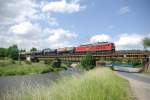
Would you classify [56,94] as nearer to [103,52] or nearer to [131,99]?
[131,99]

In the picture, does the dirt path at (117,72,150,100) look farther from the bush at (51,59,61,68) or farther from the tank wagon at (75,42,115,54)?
the bush at (51,59,61,68)

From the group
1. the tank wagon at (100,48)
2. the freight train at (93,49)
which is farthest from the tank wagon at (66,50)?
the tank wagon at (100,48)

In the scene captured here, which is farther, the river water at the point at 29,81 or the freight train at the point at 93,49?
the freight train at the point at 93,49

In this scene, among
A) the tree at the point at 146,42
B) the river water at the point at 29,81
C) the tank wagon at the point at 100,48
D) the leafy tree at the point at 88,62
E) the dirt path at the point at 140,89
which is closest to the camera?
the dirt path at the point at 140,89

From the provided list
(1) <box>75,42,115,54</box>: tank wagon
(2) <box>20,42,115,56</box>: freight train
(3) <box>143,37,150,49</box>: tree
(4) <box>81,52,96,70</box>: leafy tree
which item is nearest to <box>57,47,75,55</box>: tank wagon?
(2) <box>20,42,115,56</box>: freight train

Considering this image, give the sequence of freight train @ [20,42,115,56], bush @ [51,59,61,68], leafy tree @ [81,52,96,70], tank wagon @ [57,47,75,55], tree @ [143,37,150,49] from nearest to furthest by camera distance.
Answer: leafy tree @ [81,52,96,70] < freight train @ [20,42,115,56] < tree @ [143,37,150,49] < tank wagon @ [57,47,75,55] < bush @ [51,59,61,68]

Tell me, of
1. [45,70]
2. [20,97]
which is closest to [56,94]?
[20,97]

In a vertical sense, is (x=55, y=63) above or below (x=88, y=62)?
below

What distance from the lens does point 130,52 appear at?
56500 millimetres

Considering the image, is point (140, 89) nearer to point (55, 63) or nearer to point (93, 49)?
point (93, 49)

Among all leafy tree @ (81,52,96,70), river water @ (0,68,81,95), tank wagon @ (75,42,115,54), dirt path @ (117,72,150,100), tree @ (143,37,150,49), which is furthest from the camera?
tree @ (143,37,150,49)

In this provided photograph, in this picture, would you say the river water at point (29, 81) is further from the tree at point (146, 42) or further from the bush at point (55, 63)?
the bush at point (55, 63)

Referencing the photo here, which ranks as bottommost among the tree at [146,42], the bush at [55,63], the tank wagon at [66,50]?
the bush at [55,63]

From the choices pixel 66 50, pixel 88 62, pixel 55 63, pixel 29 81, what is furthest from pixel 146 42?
pixel 29 81
